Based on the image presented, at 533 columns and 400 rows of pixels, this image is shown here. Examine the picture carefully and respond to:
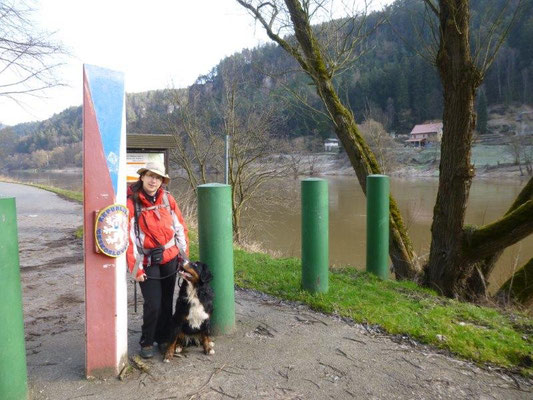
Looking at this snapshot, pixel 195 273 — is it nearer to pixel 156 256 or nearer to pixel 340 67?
pixel 156 256

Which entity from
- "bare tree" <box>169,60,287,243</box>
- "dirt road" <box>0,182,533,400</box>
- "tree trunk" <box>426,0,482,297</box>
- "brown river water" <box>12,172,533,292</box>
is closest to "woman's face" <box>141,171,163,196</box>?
"dirt road" <box>0,182,533,400</box>

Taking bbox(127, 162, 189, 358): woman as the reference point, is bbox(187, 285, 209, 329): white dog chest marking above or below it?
below

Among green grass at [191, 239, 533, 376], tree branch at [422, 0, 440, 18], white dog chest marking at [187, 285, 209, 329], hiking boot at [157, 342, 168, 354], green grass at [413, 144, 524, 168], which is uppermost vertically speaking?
tree branch at [422, 0, 440, 18]

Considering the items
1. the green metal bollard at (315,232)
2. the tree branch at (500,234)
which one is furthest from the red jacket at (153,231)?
the tree branch at (500,234)

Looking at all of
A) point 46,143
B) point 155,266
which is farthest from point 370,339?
point 46,143

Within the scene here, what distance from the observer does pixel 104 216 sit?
3.03 m

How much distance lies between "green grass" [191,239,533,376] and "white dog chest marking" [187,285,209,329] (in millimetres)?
1616

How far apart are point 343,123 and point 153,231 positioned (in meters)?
5.14

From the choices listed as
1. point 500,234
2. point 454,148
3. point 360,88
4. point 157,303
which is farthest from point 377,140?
point 360,88

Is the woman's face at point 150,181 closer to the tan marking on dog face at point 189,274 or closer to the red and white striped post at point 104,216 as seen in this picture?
the red and white striped post at point 104,216

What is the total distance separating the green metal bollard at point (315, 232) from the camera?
4895 millimetres

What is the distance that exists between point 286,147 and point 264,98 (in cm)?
187

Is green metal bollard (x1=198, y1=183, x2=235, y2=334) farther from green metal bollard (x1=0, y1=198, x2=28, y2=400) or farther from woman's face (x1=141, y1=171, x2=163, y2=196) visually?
green metal bollard (x1=0, y1=198, x2=28, y2=400)

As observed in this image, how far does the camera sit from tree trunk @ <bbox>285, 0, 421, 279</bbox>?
743 cm
